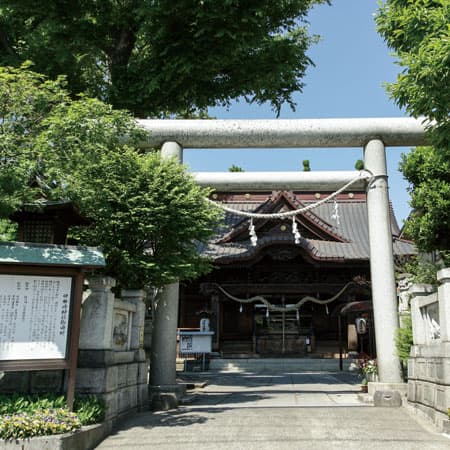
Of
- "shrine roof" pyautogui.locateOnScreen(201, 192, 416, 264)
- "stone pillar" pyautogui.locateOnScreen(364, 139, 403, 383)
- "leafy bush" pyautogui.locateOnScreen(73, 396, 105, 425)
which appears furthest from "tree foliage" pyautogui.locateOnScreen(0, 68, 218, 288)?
"shrine roof" pyautogui.locateOnScreen(201, 192, 416, 264)

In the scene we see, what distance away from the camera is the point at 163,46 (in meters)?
15.7

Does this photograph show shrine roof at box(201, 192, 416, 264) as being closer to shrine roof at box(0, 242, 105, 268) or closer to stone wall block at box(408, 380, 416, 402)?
stone wall block at box(408, 380, 416, 402)

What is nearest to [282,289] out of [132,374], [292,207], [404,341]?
[292,207]

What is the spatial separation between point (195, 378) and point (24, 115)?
12.3 m

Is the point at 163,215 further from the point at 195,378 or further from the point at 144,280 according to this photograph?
the point at 195,378

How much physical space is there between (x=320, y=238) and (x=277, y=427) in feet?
57.0

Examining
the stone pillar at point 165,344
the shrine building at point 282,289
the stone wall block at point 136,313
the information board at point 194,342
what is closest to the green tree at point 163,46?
the stone pillar at point 165,344

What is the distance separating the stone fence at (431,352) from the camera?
750cm

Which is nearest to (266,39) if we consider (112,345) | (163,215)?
(163,215)

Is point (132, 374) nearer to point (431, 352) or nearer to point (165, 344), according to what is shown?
point (165, 344)

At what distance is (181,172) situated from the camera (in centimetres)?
1018

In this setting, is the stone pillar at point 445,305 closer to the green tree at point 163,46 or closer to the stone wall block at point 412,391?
the stone wall block at point 412,391

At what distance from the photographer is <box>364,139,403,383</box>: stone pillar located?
11.2 metres

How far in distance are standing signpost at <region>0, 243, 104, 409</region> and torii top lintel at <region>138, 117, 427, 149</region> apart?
20.1 feet
